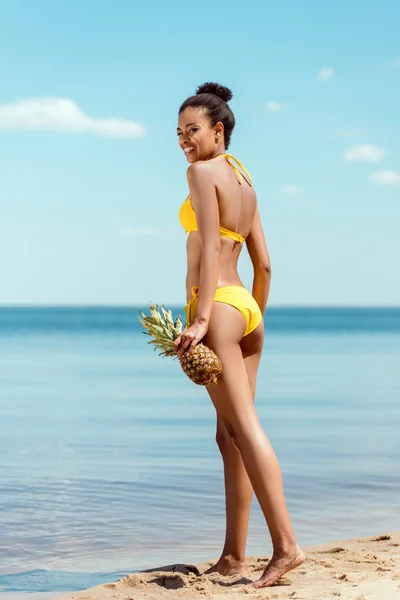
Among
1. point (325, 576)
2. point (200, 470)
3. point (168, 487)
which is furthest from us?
point (200, 470)

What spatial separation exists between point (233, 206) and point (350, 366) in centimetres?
1728

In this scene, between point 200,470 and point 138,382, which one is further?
point 138,382

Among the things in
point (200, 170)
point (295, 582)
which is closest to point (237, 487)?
point (295, 582)

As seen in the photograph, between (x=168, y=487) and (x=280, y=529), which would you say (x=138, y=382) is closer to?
(x=168, y=487)

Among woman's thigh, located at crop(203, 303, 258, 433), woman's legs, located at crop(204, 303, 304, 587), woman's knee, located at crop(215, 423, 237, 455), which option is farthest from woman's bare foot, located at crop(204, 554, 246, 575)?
woman's thigh, located at crop(203, 303, 258, 433)

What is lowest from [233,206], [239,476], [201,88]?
[239,476]

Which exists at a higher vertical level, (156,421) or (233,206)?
→ (233,206)

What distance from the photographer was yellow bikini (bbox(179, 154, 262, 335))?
3.95m

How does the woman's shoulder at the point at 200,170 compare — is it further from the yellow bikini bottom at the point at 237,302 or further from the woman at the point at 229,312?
the yellow bikini bottom at the point at 237,302

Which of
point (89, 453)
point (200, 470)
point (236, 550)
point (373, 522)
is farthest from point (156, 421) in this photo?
point (236, 550)

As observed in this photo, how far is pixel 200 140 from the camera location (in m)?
4.09

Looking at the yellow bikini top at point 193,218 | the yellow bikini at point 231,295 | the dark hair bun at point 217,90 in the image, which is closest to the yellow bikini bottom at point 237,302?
the yellow bikini at point 231,295

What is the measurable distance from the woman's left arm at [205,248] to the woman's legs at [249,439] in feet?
0.28

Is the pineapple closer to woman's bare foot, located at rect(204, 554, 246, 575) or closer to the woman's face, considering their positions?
the woman's face
